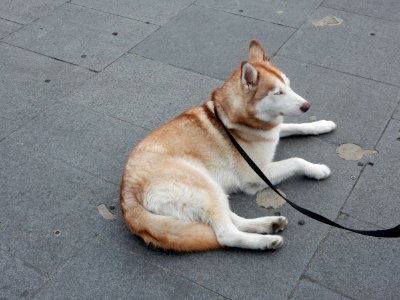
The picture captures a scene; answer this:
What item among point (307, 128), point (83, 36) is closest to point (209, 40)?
point (83, 36)

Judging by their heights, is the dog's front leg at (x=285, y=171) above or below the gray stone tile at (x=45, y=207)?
above

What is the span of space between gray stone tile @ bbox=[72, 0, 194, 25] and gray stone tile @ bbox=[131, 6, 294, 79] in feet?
0.62

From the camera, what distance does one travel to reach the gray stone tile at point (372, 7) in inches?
259

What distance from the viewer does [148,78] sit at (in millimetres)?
5684

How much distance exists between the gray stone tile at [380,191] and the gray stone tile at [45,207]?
2032mm

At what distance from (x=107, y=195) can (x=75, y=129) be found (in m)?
1.06

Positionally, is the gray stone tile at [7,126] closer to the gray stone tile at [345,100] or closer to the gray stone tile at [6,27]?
the gray stone tile at [6,27]

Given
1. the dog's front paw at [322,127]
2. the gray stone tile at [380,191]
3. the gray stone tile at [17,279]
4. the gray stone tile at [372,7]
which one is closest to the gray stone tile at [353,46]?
the gray stone tile at [372,7]

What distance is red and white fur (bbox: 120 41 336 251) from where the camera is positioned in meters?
3.54

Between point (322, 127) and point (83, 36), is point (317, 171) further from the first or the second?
point (83, 36)

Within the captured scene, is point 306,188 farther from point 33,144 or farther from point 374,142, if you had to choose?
point 33,144

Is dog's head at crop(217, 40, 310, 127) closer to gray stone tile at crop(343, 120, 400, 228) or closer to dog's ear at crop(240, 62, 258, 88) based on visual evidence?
dog's ear at crop(240, 62, 258, 88)

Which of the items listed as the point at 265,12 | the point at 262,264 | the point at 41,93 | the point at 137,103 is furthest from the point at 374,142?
the point at 41,93

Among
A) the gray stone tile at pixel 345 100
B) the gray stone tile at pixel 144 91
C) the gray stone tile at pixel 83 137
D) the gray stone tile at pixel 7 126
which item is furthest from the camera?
the gray stone tile at pixel 144 91
